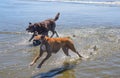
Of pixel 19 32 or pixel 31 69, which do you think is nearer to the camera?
pixel 31 69

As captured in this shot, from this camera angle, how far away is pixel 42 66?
33.9 ft

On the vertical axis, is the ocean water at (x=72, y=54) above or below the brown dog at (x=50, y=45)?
below

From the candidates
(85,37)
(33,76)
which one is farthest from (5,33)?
(33,76)

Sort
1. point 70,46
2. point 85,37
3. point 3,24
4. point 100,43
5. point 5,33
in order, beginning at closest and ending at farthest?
1. point 70,46
2. point 100,43
3. point 85,37
4. point 5,33
5. point 3,24

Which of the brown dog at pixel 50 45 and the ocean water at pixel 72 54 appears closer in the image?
the ocean water at pixel 72 54

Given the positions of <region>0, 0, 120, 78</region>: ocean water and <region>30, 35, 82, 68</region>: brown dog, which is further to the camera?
<region>30, 35, 82, 68</region>: brown dog

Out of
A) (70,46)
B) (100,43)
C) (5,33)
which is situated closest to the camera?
(70,46)

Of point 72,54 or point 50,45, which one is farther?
point 72,54

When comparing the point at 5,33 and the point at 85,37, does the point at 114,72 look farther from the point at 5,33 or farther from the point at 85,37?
the point at 5,33

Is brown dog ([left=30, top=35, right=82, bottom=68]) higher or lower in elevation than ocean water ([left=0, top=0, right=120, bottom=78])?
higher

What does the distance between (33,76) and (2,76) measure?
3.29 feet

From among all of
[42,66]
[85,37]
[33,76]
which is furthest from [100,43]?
[33,76]

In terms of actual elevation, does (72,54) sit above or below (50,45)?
below

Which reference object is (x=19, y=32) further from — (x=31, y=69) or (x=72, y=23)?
(x=31, y=69)
